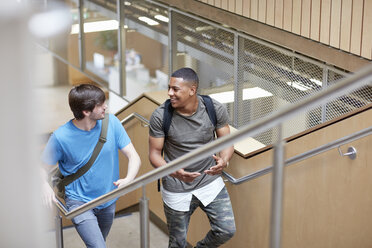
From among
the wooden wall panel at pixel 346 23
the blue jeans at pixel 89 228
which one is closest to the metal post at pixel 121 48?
the wooden wall panel at pixel 346 23

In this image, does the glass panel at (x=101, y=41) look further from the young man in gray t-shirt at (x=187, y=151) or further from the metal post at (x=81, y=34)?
the young man in gray t-shirt at (x=187, y=151)

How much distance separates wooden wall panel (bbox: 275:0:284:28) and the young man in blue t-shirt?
233 centimetres

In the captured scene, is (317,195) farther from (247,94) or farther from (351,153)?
(247,94)

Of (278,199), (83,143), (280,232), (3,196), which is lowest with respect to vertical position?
(83,143)

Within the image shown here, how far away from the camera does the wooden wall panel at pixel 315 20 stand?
5.15 metres

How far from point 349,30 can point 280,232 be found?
295 cm

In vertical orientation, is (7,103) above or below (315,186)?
above

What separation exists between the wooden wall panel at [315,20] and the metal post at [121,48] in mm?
3739

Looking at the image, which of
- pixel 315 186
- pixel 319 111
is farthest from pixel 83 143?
pixel 319 111

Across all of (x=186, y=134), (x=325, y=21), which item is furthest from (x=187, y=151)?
(x=325, y=21)

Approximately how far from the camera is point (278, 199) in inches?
87.1

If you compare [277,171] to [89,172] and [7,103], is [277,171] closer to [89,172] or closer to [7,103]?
[7,103]

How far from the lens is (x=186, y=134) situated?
386 centimetres

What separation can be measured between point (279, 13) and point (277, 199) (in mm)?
3615
